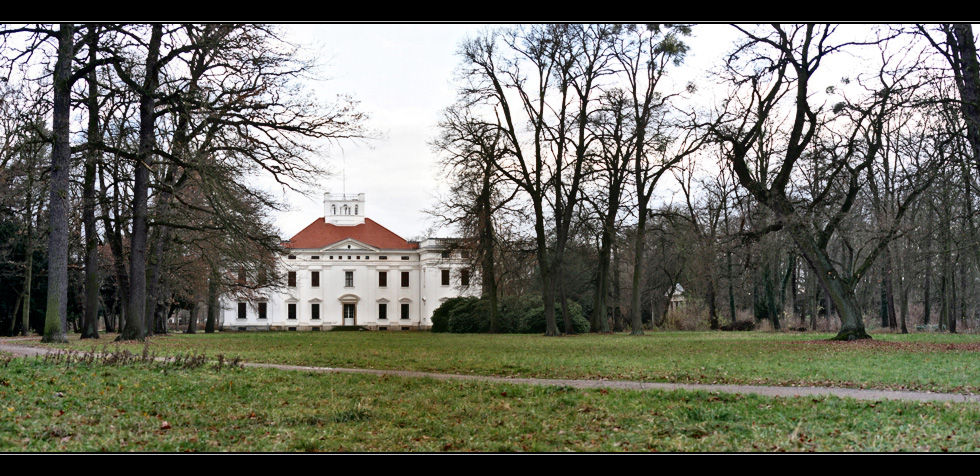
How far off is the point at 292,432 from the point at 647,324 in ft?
142

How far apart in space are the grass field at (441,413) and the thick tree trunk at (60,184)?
7442 millimetres

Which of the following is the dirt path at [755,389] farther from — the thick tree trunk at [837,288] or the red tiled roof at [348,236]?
the red tiled roof at [348,236]

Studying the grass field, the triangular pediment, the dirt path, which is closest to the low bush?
the grass field

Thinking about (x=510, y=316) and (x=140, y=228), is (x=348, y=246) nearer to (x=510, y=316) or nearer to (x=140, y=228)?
(x=510, y=316)

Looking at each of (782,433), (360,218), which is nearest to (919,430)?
(782,433)

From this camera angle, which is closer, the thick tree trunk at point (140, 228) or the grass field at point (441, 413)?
the grass field at point (441, 413)

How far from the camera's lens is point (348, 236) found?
79750 millimetres

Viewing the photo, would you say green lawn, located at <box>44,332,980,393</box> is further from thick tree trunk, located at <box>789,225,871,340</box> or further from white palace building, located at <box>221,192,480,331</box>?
white palace building, located at <box>221,192,480,331</box>

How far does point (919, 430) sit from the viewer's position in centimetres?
678

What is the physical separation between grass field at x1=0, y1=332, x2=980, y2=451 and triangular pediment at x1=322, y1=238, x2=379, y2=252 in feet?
212

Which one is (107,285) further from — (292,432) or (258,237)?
(292,432)

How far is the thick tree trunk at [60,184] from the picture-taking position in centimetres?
1902

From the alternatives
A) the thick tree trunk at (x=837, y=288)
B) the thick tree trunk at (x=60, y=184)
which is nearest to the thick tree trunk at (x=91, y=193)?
the thick tree trunk at (x=60, y=184)

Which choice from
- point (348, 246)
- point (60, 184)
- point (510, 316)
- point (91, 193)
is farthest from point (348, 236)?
point (60, 184)
